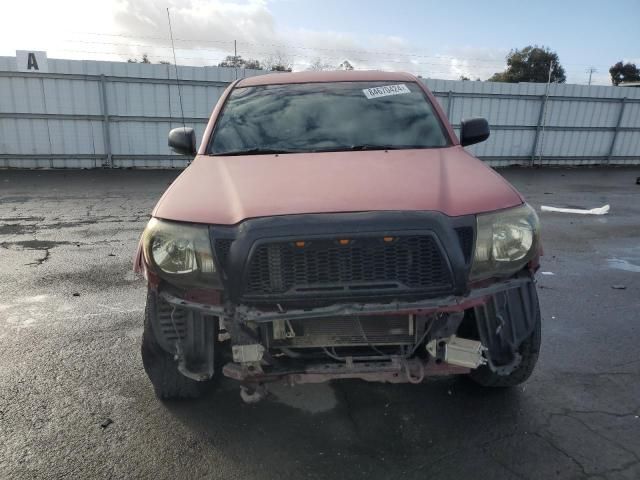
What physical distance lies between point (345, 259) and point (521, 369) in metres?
1.40

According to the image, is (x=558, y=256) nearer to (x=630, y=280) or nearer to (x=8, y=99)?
(x=630, y=280)

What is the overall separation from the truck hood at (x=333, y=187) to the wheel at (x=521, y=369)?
0.83 metres

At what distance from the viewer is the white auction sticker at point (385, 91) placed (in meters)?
3.74

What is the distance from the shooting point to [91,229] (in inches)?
297

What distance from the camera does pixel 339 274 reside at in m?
2.18

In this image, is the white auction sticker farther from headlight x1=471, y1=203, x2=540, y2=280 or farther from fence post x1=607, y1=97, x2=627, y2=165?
fence post x1=607, y1=97, x2=627, y2=165

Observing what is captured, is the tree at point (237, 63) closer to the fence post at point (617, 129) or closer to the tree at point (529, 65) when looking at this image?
the fence post at point (617, 129)

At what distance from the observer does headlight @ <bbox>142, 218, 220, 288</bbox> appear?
7.27 feet

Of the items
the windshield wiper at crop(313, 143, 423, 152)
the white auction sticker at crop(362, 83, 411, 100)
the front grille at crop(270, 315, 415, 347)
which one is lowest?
the front grille at crop(270, 315, 415, 347)

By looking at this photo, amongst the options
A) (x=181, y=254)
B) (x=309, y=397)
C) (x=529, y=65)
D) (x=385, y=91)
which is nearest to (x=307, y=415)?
(x=309, y=397)

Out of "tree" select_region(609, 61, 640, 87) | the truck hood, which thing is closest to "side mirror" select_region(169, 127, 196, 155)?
the truck hood

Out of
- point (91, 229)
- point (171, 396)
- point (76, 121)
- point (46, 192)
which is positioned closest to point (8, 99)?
point (76, 121)

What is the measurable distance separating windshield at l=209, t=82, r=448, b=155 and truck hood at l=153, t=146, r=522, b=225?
26cm

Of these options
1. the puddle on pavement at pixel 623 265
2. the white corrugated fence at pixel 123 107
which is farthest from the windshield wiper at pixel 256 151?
the white corrugated fence at pixel 123 107
